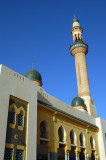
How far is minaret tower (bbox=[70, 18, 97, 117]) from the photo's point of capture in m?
25.8

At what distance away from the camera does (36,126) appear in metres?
10.6

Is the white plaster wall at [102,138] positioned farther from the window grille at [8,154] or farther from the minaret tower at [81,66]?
the window grille at [8,154]

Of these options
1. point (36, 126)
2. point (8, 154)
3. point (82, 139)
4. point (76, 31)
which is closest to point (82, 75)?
point (76, 31)

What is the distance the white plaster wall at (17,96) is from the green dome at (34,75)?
6.93 m

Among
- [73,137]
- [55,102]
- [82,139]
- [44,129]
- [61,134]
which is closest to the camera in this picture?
[44,129]

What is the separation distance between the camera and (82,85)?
26875mm

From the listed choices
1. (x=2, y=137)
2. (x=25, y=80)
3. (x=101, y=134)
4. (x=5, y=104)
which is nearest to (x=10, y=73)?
(x=25, y=80)

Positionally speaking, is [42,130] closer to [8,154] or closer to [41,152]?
[8,154]

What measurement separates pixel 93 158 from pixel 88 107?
7422mm

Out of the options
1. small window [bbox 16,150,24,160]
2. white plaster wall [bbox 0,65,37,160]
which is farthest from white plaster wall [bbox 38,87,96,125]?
small window [bbox 16,150,24,160]

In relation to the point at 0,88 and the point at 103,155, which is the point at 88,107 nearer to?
the point at 103,155

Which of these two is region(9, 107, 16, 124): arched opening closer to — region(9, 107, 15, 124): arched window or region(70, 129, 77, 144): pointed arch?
region(9, 107, 15, 124): arched window

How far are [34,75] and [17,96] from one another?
28.3 ft

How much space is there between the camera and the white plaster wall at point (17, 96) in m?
8.73
